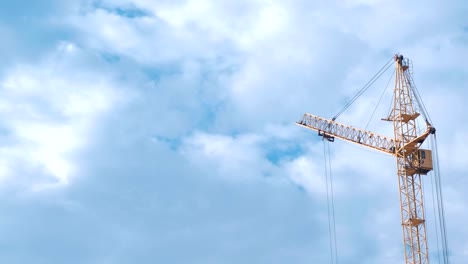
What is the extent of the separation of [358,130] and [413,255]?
27229 mm

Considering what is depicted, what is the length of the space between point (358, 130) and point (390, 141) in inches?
352

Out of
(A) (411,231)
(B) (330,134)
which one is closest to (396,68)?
(B) (330,134)

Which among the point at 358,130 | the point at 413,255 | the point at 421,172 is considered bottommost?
the point at 413,255

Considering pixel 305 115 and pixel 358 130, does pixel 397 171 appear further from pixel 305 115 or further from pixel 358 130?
pixel 305 115

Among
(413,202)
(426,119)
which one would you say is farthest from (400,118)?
(413,202)

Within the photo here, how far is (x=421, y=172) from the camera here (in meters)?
172

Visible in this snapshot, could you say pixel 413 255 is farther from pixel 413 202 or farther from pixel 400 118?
pixel 400 118

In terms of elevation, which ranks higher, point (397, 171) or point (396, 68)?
point (396, 68)

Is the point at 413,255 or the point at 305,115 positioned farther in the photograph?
the point at 305,115

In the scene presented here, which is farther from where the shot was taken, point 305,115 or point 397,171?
point 305,115

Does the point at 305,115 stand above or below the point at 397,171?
above

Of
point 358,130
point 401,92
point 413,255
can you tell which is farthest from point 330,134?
point 413,255

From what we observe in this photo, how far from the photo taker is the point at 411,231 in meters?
170

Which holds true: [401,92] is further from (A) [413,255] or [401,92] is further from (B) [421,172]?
(A) [413,255]
